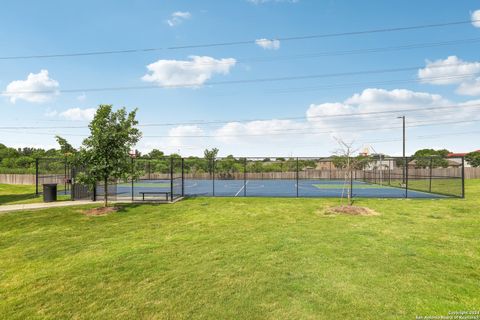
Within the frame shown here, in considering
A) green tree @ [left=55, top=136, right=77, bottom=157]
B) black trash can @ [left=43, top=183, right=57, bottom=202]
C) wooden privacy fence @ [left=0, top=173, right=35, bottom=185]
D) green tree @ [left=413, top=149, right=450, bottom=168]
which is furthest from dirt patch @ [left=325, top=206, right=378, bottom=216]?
wooden privacy fence @ [left=0, top=173, right=35, bottom=185]

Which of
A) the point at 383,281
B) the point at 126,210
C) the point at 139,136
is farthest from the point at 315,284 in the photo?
the point at 139,136

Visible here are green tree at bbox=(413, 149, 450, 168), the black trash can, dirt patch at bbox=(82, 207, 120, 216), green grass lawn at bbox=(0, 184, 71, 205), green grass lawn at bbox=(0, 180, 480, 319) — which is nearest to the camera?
green grass lawn at bbox=(0, 180, 480, 319)

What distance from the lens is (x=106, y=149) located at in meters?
12.6

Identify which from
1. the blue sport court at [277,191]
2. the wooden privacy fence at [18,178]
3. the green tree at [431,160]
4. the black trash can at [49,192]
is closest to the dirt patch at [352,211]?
the blue sport court at [277,191]

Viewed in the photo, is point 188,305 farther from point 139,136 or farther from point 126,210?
point 139,136

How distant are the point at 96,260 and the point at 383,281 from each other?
6.27 meters

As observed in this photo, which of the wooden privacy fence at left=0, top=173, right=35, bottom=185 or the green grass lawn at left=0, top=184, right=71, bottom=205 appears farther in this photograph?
the wooden privacy fence at left=0, top=173, right=35, bottom=185

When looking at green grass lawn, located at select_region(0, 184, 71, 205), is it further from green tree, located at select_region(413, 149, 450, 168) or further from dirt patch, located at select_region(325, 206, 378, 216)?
green tree, located at select_region(413, 149, 450, 168)

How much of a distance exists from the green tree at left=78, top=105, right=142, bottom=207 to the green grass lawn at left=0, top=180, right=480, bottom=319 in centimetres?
277

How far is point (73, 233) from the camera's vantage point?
8.65 m

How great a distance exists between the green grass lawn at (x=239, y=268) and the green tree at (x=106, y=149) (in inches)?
109

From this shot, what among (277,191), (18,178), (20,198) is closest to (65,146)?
(20,198)

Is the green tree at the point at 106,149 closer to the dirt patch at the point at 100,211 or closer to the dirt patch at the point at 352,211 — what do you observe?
the dirt patch at the point at 100,211

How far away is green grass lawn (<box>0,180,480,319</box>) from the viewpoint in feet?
13.5
